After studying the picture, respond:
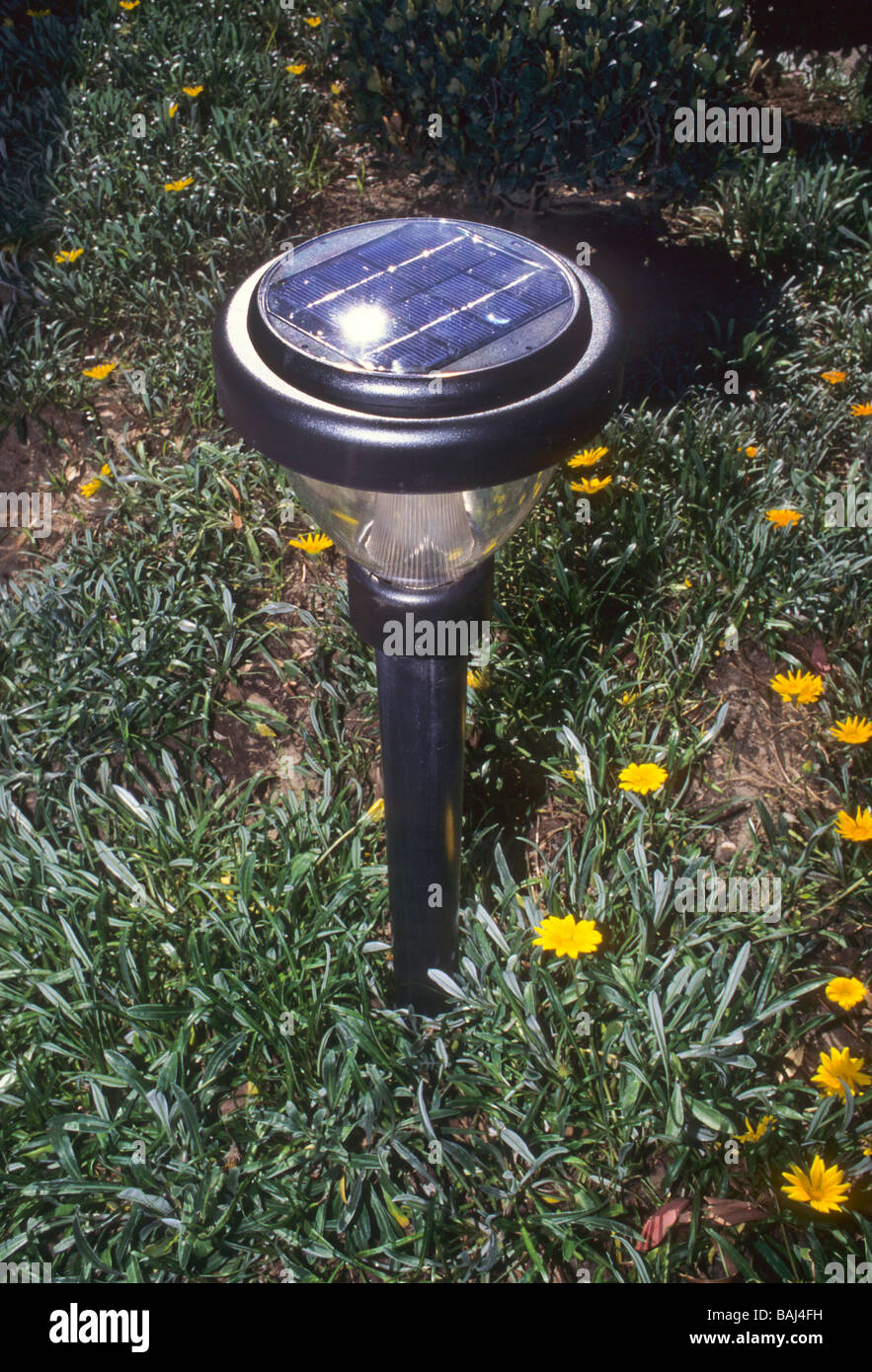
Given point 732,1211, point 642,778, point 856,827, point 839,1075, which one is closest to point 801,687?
point 856,827

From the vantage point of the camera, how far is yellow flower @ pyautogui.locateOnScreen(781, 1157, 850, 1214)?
1.75 m

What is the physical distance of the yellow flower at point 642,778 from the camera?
222cm

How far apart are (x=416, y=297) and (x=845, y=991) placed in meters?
1.54

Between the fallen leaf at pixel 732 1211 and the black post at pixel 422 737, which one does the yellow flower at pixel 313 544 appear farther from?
the fallen leaf at pixel 732 1211

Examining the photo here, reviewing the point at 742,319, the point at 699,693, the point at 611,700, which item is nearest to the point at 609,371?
the point at 611,700

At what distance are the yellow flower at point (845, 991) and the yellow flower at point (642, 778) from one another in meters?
0.53

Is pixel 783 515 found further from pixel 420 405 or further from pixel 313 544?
pixel 420 405

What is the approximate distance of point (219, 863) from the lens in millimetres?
2348

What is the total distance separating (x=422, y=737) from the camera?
164 cm

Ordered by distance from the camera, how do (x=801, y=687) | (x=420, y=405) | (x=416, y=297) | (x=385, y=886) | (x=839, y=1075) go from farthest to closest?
(x=801, y=687) → (x=385, y=886) → (x=839, y=1075) → (x=416, y=297) → (x=420, y=405)

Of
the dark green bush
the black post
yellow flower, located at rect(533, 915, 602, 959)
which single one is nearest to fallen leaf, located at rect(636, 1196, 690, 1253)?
yellow flower, located at rect(533, 915, 602, 959)

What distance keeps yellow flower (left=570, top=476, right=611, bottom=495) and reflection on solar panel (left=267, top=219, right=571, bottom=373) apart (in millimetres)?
1469
